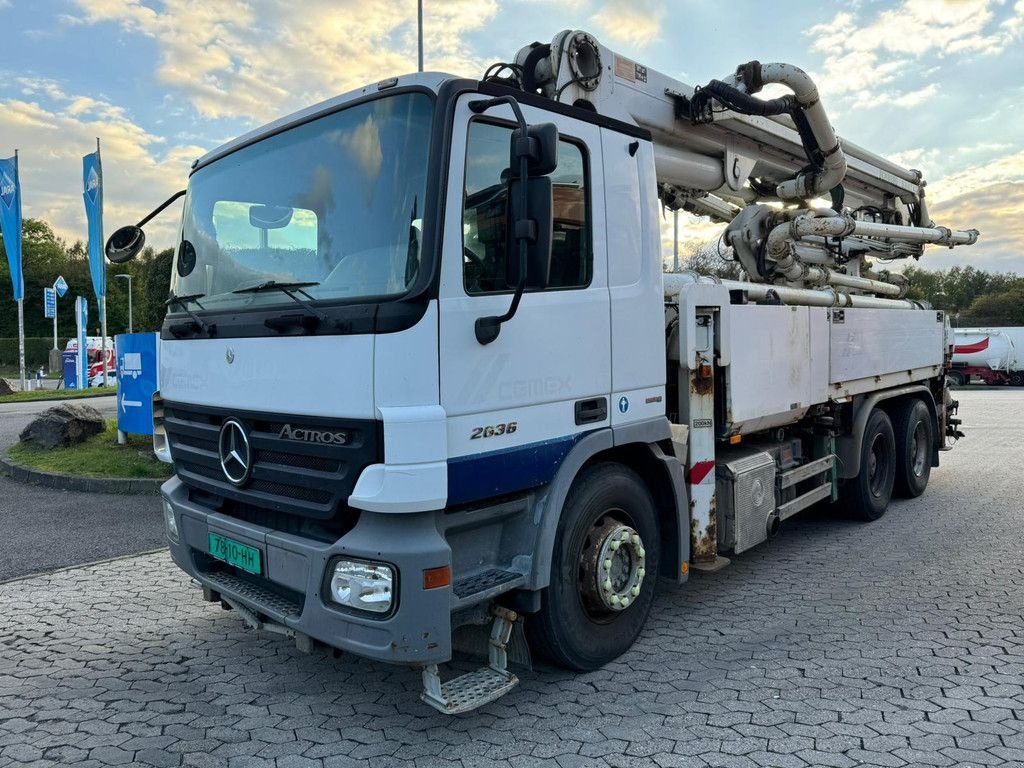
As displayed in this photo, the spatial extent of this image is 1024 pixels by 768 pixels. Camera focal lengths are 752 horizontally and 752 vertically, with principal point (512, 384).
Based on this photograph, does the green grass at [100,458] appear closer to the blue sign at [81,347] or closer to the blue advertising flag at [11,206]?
the blue advertising flag at [11,206]

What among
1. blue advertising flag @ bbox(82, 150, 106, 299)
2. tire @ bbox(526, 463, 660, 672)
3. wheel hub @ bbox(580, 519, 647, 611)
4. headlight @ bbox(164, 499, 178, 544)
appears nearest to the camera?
tire @ bbox(526, 463, 660, 672)

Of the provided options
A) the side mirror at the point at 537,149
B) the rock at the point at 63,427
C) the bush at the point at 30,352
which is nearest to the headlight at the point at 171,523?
the side mirror at the point at 537,149

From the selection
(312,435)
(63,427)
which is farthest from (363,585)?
(63,427)

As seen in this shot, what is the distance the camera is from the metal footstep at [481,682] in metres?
2.95

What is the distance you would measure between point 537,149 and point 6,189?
19662mm

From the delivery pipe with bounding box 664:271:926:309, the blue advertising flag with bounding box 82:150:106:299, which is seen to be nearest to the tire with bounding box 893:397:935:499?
the delivery pipe with bounding box 664:271:926:309

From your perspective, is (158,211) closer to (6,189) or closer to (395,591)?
(395,591)

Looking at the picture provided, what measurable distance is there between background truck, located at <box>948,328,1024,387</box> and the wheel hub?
29636 millimetres

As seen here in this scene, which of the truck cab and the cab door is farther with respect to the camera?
the cab door

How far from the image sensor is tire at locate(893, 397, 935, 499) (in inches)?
294

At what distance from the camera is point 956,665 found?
12.5ft

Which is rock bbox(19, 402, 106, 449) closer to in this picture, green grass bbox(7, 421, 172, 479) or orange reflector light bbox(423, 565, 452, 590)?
green grass bbox(7, 421, 172, 479)

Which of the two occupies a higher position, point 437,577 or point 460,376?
point 460,376

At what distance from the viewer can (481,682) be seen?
10.4ft
